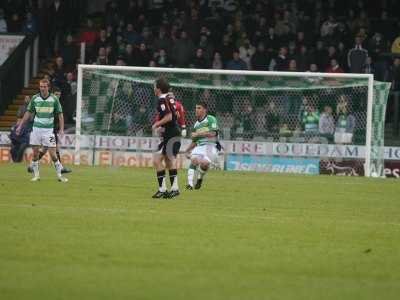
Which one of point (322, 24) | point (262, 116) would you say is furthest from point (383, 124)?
point (322, 24)

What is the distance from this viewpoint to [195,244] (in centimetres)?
1147

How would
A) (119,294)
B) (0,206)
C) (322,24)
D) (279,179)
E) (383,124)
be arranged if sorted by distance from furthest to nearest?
(322,24)
(383,124)
(279,179)
(0,206)
(119,294)

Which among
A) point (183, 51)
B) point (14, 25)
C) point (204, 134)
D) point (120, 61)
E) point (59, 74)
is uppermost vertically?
point (14, 25)

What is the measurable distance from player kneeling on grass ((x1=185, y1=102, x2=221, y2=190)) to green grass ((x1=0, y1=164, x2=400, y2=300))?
135cm

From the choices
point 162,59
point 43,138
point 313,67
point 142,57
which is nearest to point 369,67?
point 313,67

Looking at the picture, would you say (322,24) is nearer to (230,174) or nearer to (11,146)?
(230,174)

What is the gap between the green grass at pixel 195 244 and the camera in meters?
8.97

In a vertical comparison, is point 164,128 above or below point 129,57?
below

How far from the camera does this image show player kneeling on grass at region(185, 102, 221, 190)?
20.7 metres

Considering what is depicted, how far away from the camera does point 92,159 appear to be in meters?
28.1

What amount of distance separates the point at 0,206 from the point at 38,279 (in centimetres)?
590

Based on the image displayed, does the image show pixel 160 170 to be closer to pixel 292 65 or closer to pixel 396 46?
pixel 292 65

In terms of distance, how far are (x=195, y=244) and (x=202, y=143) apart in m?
9.89

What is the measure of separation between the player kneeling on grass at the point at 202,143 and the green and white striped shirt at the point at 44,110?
114 inches
